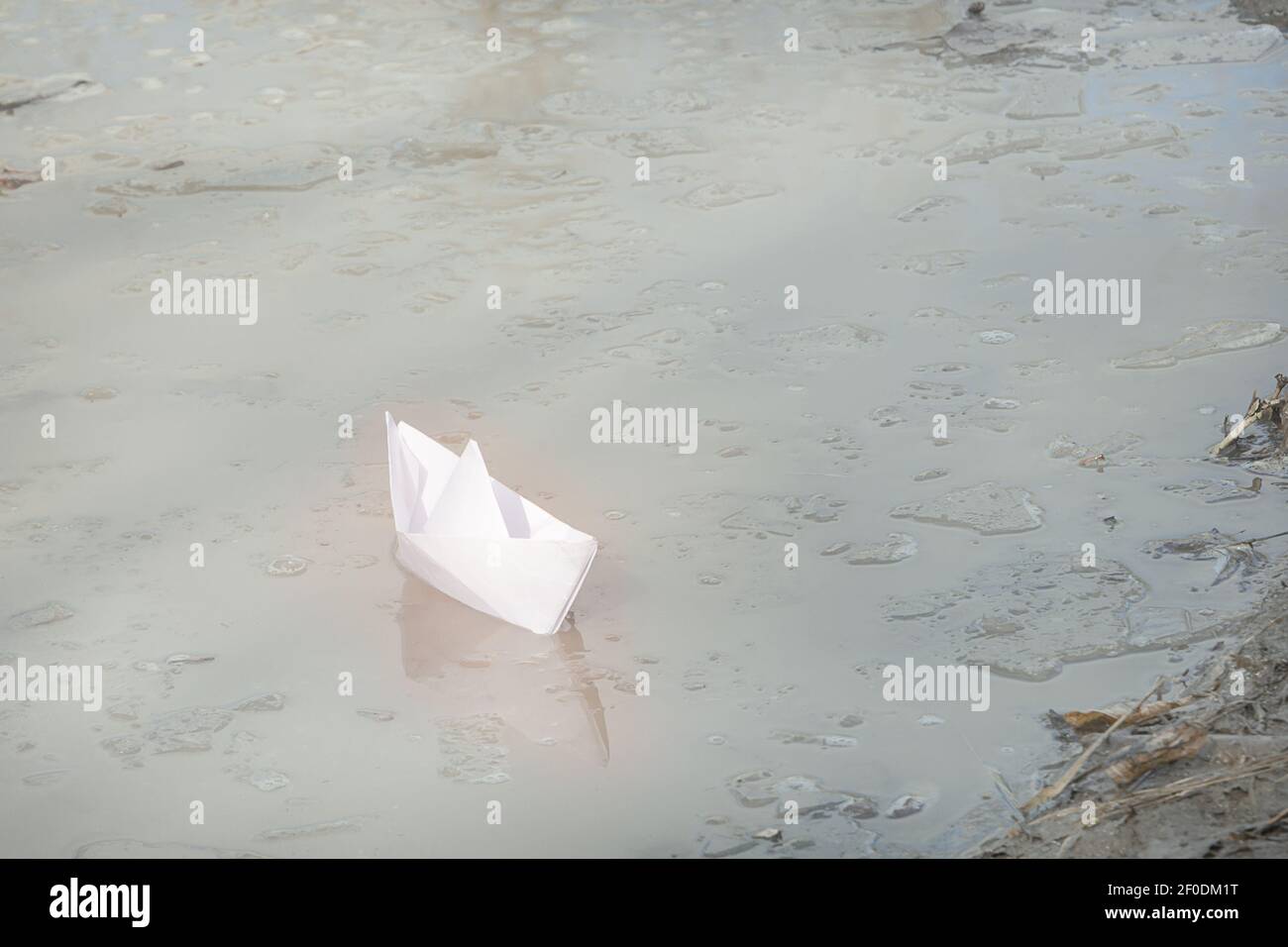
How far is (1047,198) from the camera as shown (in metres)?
5.09

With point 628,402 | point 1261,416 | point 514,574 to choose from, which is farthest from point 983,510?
point 514,574

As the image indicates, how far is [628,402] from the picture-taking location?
389 centimetres

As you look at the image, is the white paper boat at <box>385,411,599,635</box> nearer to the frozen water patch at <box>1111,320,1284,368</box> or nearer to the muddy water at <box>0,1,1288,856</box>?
the muddy water at <box>0,1,1288,856</box>

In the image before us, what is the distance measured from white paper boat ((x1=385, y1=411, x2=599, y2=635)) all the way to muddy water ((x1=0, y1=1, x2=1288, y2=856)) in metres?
0.08

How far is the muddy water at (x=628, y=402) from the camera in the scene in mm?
2621

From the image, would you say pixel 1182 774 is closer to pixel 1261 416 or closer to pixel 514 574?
pixel 514 574

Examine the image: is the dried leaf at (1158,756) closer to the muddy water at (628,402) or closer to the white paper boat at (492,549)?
the muddy water at (628,402)

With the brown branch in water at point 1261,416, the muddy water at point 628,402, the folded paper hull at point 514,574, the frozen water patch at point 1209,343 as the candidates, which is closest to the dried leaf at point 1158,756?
the muddy water at point 628,402

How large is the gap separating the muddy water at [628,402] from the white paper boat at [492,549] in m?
0.08

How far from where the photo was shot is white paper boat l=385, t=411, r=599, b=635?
2.88m

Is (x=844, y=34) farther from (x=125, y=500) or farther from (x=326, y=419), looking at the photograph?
(x=125, y=500)

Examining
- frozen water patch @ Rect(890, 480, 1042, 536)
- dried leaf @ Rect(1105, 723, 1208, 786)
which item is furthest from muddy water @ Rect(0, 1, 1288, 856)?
dried leaf @ Rect(1105, 723, 1208, 786)

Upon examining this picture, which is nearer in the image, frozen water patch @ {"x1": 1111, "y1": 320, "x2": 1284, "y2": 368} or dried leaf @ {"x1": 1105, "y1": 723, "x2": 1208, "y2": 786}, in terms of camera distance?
dried leaf @ {"x1": 1105, "y1": 723, "x2": 1208, "y2": 786}
